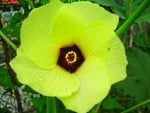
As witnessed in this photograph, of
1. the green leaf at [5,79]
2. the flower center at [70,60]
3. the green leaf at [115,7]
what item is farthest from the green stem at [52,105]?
the green leaf at [5,79]

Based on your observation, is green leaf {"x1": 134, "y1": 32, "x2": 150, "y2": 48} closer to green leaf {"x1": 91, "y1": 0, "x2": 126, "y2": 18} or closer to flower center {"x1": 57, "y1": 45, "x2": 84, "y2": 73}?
green leaf {"x1": 91, "y1": 0, "x2": 126, "y2": 18}

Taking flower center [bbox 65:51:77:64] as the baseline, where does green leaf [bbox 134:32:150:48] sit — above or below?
below

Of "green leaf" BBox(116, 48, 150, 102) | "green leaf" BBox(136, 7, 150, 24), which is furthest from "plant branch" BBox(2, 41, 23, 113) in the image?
"green leaf" BBox(136, 7, 150, 24)

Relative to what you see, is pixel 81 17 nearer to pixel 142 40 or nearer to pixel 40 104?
pixel 40 104

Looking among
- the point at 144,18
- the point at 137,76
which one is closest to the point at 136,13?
the point at 144,18

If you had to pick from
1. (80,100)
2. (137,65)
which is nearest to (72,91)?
(80,100)

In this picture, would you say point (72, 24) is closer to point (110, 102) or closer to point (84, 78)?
point (84, 78)
